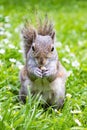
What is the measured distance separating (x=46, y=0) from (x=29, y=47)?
11.3m

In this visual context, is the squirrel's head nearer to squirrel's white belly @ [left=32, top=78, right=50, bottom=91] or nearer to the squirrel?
the squirrel

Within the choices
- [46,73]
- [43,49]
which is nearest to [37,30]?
[43,49]

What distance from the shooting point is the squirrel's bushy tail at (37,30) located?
4.68 m

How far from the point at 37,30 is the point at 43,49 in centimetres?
48

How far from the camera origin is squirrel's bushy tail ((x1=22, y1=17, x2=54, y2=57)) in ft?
15.4

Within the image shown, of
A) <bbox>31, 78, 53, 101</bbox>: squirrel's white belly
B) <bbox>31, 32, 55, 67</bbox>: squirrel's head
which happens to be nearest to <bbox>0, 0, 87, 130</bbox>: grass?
<bbox>31, 78, 53, 101</bbox>: squirrel's white belly

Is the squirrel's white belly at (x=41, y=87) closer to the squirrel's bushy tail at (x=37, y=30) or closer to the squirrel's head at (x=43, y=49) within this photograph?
the squirrel's head at (x=43, y=49)

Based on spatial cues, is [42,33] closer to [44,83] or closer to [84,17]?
[44,83]

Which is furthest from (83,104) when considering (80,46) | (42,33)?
(80,46)

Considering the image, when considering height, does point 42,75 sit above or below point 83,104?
above

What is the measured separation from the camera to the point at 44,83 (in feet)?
14.4

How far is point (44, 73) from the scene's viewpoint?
4.30 metres

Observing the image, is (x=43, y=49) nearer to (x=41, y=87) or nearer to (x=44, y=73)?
(x=44, y=73)

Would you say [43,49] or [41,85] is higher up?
[43,49]
